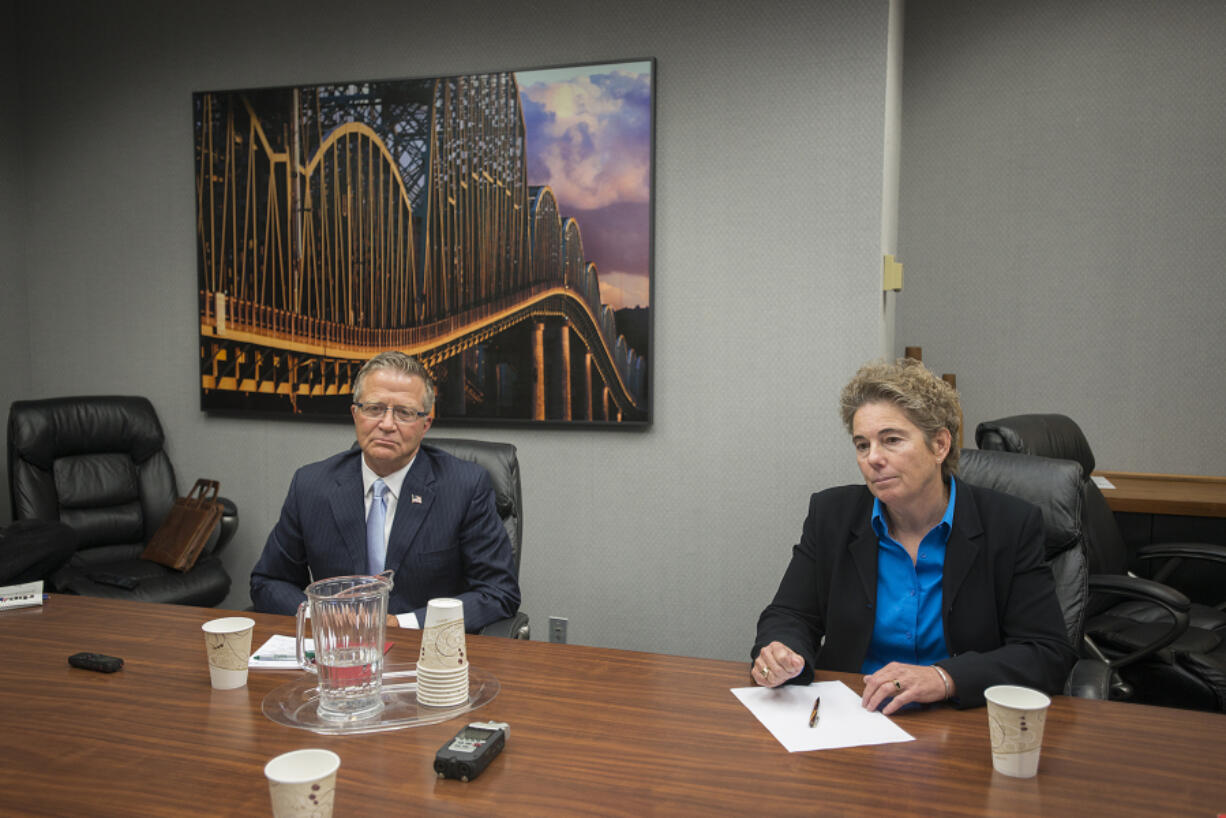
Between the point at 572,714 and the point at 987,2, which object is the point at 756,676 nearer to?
the point at 572,714

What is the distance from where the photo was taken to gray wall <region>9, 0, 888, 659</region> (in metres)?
3.03

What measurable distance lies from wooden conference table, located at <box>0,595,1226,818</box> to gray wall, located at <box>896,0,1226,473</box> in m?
2.81

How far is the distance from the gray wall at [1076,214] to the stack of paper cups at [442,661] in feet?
10.6

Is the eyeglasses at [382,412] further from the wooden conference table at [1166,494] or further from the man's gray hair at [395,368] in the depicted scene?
the wooden conference table at [1166,494]

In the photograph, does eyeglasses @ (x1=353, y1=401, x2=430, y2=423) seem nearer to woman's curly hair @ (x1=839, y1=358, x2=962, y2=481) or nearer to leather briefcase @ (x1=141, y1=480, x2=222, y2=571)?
woman's curly hair @ (x1=839, y1=358, x2=962, y2=481)

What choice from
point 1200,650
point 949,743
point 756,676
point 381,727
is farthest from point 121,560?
point 1200,650

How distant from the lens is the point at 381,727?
1333 millimetres

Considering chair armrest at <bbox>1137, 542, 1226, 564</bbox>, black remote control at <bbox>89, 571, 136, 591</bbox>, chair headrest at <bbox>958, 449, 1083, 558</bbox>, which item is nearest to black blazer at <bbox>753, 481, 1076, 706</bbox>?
chair headrest at <bbox>958, 449, 1083, 558</bbox>

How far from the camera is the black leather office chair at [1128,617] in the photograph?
2328mm

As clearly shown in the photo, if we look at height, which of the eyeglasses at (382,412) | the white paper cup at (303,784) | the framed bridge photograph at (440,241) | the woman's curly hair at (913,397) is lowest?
the white paper cup at (303,784)

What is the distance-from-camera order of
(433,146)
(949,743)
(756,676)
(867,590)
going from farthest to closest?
(433,146) < (867,590) < (756,676) < (949,743)

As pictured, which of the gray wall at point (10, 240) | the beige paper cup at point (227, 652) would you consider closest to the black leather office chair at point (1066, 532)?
the beige paper cup at point (227, 652)

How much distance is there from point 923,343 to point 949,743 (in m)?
3.07

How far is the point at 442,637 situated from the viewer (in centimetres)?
141
